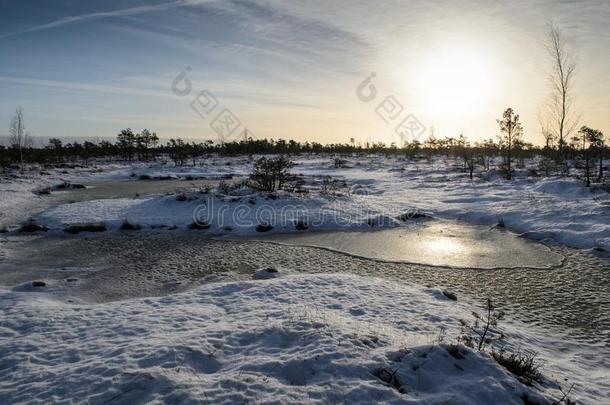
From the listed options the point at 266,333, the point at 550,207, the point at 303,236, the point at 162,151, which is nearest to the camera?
the point at 266,333

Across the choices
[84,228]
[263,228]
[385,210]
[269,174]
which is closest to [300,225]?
[263,228]

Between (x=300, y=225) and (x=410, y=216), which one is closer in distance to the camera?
(x=300, y=225)

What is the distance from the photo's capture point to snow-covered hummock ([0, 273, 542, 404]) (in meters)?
4.42

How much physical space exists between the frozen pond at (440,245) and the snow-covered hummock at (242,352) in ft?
12.5

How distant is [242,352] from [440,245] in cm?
900

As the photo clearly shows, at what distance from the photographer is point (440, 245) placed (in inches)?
492

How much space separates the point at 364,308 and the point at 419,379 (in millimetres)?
2454

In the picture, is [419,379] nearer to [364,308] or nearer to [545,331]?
[364,308]

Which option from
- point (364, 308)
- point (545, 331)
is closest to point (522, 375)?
point (545, 331)

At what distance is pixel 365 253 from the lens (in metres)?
11.7

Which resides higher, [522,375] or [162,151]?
[162,151]

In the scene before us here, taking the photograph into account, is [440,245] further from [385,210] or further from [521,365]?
[521,365]

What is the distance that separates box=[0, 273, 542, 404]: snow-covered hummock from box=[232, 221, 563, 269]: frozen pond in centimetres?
380

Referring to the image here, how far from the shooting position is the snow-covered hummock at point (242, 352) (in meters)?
4.42
